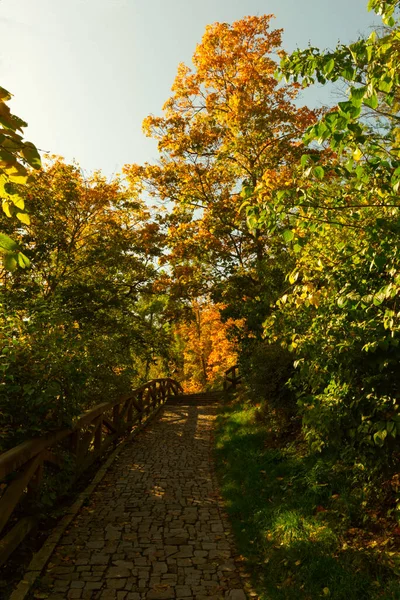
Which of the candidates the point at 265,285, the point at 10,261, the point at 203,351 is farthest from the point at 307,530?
the point at 203,351

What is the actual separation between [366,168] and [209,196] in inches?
493

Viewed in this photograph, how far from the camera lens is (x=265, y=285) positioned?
12.4m

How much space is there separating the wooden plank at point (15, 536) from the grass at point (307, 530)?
249cm

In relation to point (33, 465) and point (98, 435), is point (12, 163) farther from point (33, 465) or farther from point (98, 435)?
point (98, 435)

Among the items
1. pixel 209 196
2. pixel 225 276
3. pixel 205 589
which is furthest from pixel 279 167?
pixel 205 589

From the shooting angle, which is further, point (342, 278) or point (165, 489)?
point (165, 489)

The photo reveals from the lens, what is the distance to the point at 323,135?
111 inches

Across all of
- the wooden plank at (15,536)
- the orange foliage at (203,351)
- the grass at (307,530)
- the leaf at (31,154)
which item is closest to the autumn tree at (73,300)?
the wooden plank at (15,536)

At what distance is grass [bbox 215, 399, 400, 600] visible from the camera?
3934 millimetres

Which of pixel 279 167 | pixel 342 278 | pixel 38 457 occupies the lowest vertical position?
pixel 38 457

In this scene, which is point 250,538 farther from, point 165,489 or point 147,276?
point 147,276

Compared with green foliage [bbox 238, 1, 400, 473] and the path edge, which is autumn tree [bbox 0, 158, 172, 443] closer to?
the path edge

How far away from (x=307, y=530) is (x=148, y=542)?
1.93m

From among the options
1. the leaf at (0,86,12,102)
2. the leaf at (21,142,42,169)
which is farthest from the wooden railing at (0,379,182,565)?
the leaf at (0,86,12,102)
